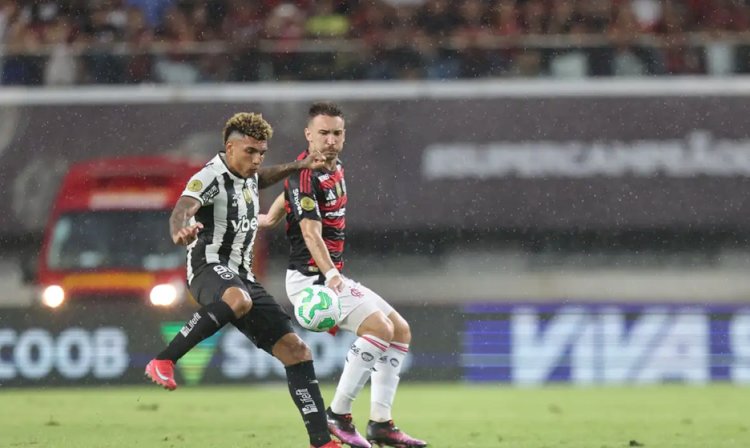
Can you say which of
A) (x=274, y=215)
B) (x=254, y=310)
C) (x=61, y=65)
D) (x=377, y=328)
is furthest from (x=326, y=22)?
(x=254, y=310)

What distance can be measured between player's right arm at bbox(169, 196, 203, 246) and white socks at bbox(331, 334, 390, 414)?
49.4 inches

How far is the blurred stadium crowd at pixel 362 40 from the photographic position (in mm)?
14508

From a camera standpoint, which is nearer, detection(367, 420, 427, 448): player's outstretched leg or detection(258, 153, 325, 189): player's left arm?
detection(258, 153, 325, 189): player's left arm

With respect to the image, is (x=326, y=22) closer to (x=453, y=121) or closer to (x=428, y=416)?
(x=453, y=121)

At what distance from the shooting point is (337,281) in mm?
7355

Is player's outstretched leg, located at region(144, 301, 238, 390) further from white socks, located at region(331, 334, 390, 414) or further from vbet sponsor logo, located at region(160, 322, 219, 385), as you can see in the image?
vbet sponsor logo, located at region(160, 322, 219, 385)

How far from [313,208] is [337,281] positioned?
16.8 inches

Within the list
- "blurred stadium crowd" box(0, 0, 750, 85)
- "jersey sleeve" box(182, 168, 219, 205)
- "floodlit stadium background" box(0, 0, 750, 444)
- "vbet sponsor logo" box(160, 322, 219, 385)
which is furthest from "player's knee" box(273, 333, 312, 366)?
"blurred stadium crowd" box(0, 0, 750, 85)

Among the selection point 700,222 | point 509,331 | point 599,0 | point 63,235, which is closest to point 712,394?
point 509,331

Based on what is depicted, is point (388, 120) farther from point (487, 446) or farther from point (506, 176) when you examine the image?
point (487, 446)

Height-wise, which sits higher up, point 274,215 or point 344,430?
point 274,215

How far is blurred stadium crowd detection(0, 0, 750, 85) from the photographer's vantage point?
14.5 metres

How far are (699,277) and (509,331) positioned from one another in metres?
4.04

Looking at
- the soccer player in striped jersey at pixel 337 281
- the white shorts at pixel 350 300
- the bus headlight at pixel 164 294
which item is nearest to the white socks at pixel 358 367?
the soccer player in striped jersey at pixel 337 281
